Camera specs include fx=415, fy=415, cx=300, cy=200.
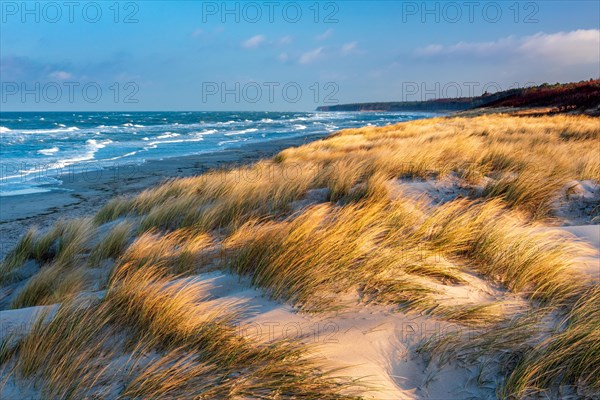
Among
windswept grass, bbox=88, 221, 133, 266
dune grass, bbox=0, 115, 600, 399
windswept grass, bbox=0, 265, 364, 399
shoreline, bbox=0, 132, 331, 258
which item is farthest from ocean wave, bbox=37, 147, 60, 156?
windswept grass, bbox=0, 265, 364, 399

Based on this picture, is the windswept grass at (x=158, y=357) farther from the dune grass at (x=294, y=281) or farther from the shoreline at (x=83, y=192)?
the shoreline at (x=83, y=192)

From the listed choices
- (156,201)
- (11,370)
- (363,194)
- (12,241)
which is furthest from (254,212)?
(12,241)

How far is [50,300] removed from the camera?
345cm

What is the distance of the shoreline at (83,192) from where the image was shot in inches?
317

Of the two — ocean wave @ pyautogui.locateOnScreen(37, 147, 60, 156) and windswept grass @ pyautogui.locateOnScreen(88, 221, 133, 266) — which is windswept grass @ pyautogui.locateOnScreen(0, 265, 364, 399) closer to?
windswept grass @ pyautogui.locateOnScreen(88, 221, 133, 266)

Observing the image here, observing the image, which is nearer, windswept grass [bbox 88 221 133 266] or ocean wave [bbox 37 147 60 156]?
windswept grass [bbox 88 221 133 266]

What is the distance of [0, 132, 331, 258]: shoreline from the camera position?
806 centimetres

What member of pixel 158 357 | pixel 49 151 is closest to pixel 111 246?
pixel 158 357

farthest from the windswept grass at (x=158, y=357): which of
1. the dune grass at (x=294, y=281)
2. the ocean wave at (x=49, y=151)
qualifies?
the ocean wave at (x=49, y=151)

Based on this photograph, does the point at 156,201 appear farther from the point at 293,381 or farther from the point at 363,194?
the point at 293,381

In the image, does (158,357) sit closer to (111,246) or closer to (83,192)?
(111,246)

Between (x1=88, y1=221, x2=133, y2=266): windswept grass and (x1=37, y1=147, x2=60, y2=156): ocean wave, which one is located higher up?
(x1=37, y1=147, x2=60, y2=156): ocean wave

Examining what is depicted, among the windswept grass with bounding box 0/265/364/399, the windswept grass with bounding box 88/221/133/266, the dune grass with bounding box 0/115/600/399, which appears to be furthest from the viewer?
the windswept grass with bounding box 88/221/133/266

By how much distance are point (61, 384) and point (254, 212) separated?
10.9 feet
